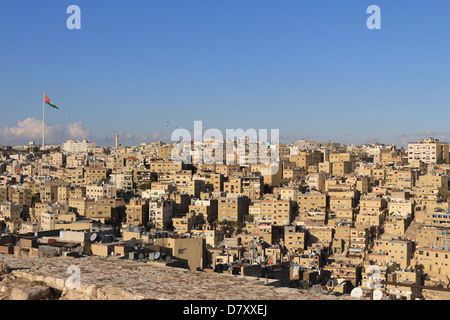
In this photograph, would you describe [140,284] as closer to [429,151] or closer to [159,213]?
[159,213]

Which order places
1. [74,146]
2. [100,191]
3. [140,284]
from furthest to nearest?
[74,146], [100,191], [140,284]

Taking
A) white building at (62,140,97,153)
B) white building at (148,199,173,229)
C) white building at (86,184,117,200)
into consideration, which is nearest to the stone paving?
white building at (148,199,173,229)

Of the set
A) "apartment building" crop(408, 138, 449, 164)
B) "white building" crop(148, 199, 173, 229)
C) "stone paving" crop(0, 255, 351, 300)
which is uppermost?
"apartment building" crop(408, 138, 449, 164)

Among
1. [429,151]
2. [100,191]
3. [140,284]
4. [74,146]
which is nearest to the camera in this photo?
[140,284]

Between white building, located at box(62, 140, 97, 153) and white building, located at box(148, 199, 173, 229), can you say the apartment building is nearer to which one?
white building, located at box(148, 199, 173, 229)

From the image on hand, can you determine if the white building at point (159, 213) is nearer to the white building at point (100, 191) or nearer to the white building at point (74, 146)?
the white building at point (100, 191)

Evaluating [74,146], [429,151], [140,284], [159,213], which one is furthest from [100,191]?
[74,146]

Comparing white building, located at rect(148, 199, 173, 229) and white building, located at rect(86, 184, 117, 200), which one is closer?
white building, located at rect(148, 199, 173, 229)

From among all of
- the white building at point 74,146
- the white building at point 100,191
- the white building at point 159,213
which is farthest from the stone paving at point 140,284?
the white building at point 74,146

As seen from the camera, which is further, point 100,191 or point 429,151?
point 429,151
